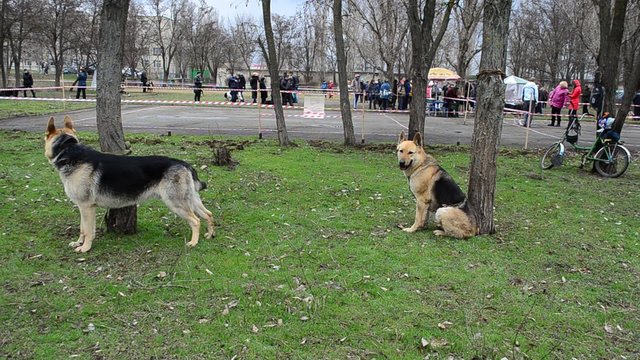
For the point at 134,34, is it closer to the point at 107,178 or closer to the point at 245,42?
the point at 245,42

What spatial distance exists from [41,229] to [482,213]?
19.5 feet

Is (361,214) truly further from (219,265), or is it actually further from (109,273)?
(109,273)

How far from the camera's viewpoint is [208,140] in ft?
45.8

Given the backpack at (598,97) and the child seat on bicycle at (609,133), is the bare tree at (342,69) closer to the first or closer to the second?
the child seat on bicycle at (609,133)

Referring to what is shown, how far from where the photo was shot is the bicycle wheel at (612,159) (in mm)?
10898

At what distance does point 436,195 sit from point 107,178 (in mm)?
4173

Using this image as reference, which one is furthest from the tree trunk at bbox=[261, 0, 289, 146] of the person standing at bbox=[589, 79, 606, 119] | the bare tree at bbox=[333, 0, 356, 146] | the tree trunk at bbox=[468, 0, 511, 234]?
the person standing at bbox=[589, 79, 606, 119]

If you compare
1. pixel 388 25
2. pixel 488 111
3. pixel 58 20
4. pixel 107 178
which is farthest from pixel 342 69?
pixel 58 20

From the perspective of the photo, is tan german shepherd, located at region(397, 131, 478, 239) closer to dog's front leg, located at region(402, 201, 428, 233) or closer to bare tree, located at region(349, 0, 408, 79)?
dog's front leg, located at region(402, 201, 428, 233)

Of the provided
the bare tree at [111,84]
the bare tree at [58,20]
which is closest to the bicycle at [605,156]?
the bare tree at [111,84]

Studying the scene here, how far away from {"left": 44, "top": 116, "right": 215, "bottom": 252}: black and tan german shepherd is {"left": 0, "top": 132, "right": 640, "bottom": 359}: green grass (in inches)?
22.8

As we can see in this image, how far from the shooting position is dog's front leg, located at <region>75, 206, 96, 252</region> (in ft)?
17.7

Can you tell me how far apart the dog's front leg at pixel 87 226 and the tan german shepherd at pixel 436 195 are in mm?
3989

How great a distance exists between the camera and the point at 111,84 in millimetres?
6004
